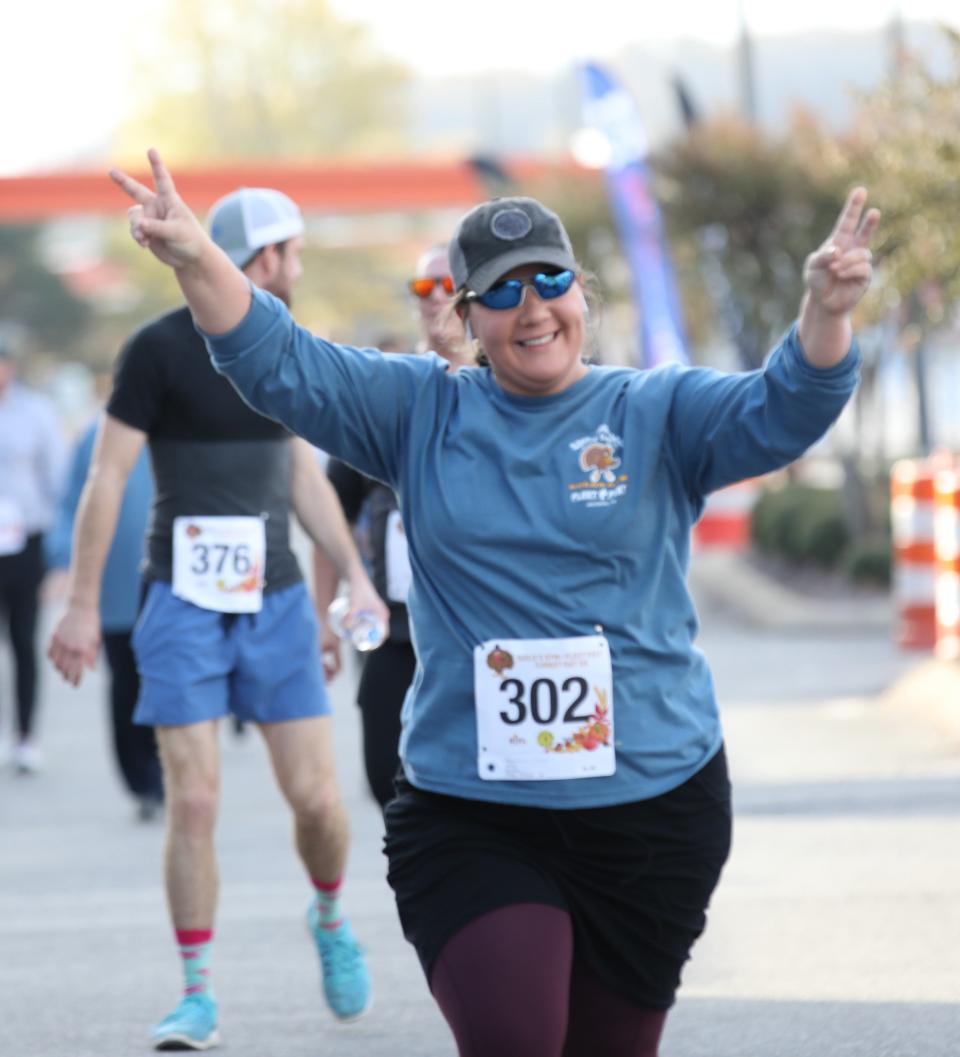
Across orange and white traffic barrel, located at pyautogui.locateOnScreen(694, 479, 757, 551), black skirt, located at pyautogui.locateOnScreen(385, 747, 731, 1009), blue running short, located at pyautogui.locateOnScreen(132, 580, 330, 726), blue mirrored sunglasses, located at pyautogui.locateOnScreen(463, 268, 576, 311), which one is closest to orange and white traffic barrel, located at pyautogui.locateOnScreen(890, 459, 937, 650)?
orange and white traffic barrel, located at pyautogui.locateOnScreen(694, 479, 757, 551)

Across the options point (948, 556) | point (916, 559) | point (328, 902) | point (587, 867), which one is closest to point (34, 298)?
point (916, 559)

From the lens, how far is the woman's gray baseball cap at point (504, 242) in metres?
4.08

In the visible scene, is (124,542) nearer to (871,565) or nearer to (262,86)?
(871,565)

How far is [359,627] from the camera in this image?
20.4ft

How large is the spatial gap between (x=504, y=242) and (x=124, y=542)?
690cm

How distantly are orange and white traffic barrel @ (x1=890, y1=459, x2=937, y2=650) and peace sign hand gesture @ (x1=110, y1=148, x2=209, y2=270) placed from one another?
10.6 meters

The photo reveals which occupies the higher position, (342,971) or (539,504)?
(539,504)

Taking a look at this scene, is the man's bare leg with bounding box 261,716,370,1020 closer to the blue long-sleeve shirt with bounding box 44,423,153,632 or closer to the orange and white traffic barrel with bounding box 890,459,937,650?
the blue long-sleeve shirt with bounding box 44,423,153,632

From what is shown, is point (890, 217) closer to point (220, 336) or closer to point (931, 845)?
point (931, 845)

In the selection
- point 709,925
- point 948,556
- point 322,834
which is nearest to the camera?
point 322,834

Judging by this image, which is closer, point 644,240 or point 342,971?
point 342,971

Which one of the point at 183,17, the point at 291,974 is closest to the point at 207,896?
the point at 291,974

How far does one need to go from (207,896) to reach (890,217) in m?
6.77

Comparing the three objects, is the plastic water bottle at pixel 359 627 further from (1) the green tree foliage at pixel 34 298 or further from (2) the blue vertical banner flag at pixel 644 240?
(1) the green tree foliage at pixel 34 298
